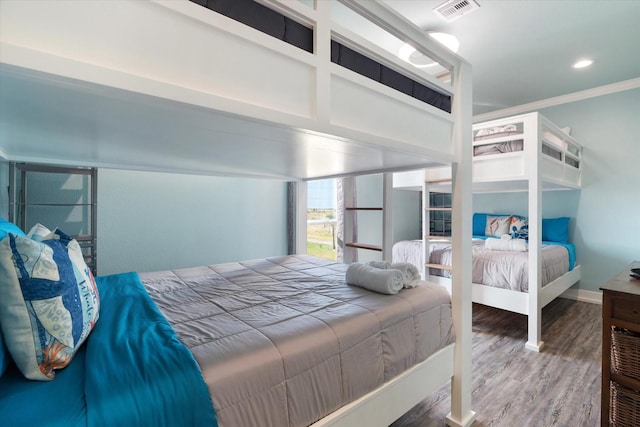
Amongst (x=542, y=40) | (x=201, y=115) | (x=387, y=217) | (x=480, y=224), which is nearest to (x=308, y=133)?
(x=201, y=115)

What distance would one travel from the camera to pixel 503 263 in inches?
110

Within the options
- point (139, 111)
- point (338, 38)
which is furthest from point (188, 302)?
point (338, 38)

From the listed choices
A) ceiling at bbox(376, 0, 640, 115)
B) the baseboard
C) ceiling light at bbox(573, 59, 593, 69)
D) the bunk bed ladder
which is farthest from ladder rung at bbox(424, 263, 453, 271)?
ceiling light at bbox(573, 59, 593, 69)

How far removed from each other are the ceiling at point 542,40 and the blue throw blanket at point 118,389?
8.17 feet

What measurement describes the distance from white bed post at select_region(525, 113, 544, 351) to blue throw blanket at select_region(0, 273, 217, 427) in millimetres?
2768

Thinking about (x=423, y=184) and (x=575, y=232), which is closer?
(x=423, y=184)

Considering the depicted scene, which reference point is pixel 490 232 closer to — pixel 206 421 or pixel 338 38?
pixel 338 38

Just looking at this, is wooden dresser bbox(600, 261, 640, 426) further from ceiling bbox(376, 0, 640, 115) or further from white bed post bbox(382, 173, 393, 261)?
ceiling bbox(376, 0, 640, 115)

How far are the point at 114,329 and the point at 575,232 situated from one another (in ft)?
16.4

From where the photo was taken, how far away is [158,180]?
2.91 meters

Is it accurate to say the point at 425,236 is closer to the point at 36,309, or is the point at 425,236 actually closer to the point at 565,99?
the point at 565,99

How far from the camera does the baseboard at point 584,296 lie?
369 cm

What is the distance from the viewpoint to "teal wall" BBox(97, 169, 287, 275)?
2.67 meters

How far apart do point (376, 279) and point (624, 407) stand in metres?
1.24
